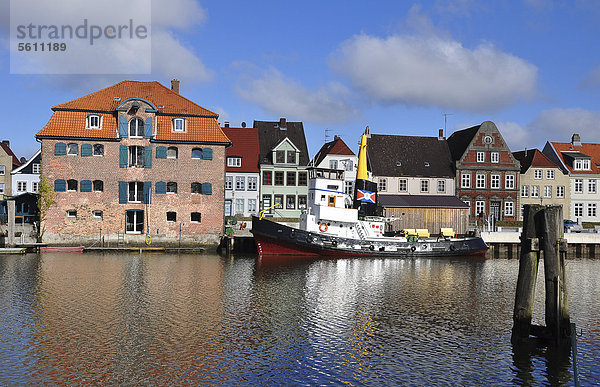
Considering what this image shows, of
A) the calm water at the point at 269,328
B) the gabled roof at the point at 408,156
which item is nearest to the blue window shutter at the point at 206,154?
the calm water at the point at 269,328

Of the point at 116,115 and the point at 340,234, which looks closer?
the point at 340,234

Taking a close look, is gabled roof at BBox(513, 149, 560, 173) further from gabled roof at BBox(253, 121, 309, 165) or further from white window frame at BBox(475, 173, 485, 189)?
gabled roof at BBox(253, 121, 309, 165)

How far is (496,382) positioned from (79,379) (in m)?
10.5

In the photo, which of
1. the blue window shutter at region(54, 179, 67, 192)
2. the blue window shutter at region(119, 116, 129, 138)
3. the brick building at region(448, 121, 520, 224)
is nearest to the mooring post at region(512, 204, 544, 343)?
the blue window shutter at region(119, 116, 129, 138)

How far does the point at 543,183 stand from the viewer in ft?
229

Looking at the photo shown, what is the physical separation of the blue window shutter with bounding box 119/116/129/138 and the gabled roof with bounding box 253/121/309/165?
1878 centimetres

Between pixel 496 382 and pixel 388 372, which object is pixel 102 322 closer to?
pixel 388 372

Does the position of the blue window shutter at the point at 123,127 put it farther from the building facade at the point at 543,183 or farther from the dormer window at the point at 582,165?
the dormer window at the point at 582,165

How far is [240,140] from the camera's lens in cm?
6581

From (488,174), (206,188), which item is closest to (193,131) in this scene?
(206,188)

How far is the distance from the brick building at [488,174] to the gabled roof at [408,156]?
7.29 ft

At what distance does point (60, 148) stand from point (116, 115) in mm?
5251

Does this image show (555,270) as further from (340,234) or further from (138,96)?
(138,96)

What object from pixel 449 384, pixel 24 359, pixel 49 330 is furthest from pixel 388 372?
pixel 49 330
